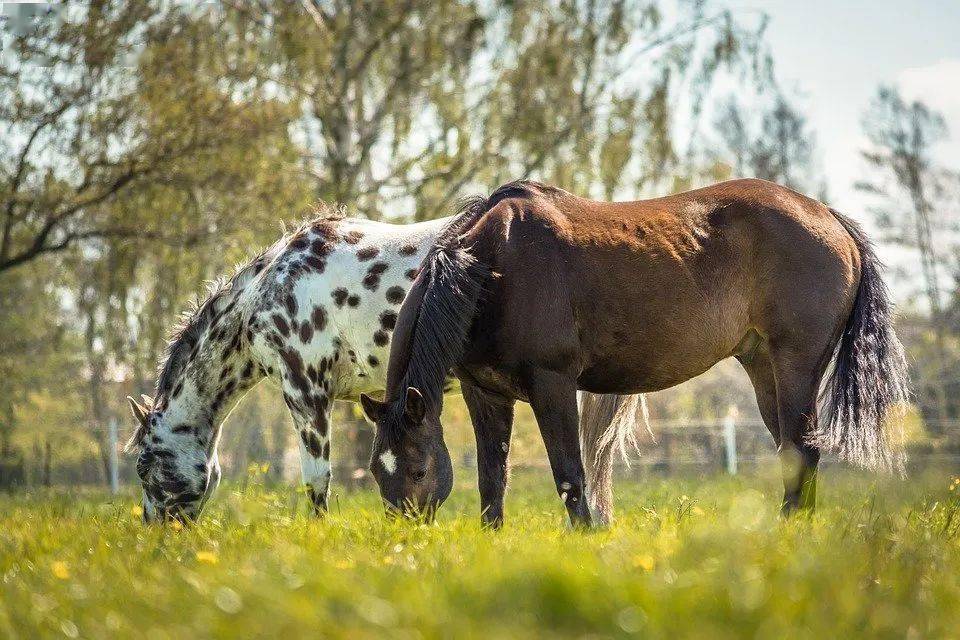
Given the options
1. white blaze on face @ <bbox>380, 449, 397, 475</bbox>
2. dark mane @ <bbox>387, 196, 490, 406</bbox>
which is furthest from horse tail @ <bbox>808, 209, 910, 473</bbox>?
white blaze on face @ <bbox>380, 449, 397, 475</bbox>

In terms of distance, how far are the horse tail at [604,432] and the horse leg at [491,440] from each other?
102cm

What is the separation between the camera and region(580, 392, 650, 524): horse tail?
664 centimetres

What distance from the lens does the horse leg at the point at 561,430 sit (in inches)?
205

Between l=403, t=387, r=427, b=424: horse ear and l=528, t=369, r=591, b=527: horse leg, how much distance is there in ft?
2.46

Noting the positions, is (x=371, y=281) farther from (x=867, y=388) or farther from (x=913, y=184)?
(x=913, y=184)

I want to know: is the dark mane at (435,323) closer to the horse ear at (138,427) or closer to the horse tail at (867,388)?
the horse tail at (867,388)

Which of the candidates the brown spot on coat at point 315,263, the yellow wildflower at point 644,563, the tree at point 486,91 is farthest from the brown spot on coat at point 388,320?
the tree at point 486,91

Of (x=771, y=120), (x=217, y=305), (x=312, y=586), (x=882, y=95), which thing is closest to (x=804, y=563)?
(x=312, y=586)

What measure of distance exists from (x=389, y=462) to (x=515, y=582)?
1.98 meters

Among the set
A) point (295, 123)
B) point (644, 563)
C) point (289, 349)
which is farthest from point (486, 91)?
point (644, 563)

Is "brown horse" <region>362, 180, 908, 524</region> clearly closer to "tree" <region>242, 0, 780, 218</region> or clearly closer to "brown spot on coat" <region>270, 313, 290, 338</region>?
"brown spot on coat" <region>270, 313, 290, 338</region>

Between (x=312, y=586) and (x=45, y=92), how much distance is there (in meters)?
13.5

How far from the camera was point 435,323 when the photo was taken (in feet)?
16.5

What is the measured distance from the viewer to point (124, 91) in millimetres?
→ 14664
